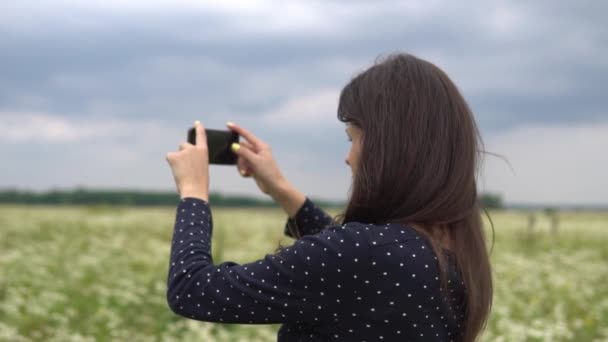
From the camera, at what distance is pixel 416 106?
1691 mm

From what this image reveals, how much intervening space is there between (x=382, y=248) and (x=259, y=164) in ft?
2.67

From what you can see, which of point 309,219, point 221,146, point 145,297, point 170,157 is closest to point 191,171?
point 170,157

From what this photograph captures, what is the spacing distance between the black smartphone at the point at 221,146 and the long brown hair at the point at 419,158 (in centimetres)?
47

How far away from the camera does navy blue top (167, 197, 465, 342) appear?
5.28 feet

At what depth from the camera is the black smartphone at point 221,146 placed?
2.11m

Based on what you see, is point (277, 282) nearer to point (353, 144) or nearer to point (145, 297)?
point (353, 144)

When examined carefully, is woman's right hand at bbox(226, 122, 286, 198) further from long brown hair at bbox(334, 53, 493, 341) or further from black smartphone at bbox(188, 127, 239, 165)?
long brown hair at bbox(334, 53, 493, 341)

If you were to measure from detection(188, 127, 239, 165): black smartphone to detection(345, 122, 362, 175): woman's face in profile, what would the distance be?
49 cm

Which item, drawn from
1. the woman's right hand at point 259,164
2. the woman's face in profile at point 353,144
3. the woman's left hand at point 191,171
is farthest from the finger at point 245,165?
the woman's face in profile at point 353,144

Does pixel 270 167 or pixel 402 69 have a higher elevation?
pixel 402 69

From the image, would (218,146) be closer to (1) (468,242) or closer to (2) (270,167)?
(2) (270,167)

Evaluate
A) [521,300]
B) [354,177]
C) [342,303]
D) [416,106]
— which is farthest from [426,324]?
[521,300]

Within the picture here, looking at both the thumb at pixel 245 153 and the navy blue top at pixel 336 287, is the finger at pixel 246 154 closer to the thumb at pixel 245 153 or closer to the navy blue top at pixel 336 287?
the thumb at pixel 245 153

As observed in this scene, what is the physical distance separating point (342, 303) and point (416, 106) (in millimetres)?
457
